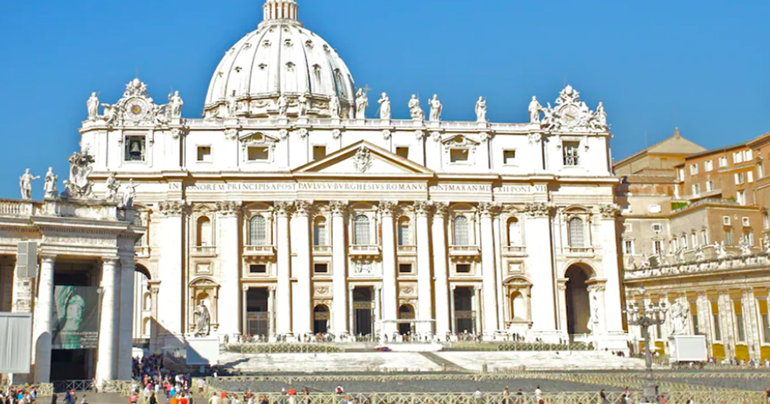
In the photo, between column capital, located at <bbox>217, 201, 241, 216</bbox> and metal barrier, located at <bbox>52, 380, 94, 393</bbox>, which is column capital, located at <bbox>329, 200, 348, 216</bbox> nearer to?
column capital, located at <bbox>217, 201, 241, 216</bbox>

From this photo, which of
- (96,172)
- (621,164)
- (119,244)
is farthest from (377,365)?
(621,164)

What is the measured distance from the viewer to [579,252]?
7512cm

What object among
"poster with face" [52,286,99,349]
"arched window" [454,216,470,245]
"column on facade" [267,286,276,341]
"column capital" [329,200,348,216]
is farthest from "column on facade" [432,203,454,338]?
"poster with face" [52,286,99,349]

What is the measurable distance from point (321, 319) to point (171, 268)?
35.2 ft

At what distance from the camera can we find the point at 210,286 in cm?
7069

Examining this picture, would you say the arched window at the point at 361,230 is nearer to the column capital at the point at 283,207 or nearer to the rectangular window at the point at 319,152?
the column capital at the point at 283,207

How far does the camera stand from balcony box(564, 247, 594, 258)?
74938 millimetres

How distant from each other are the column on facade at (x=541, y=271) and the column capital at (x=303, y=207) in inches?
614

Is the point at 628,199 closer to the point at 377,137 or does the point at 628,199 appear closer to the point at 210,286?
the point at 377,137

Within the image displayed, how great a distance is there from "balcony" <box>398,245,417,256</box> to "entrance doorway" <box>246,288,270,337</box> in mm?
9668

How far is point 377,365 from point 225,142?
75.8 ft

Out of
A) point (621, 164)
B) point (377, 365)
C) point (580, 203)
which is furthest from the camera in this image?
point (621, 164)

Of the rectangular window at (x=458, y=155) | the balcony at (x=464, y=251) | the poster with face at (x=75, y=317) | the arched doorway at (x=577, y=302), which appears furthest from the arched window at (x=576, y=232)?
the poster with face at (x=75, y=317)

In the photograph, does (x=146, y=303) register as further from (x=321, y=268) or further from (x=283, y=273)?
(x=321, y=268)
